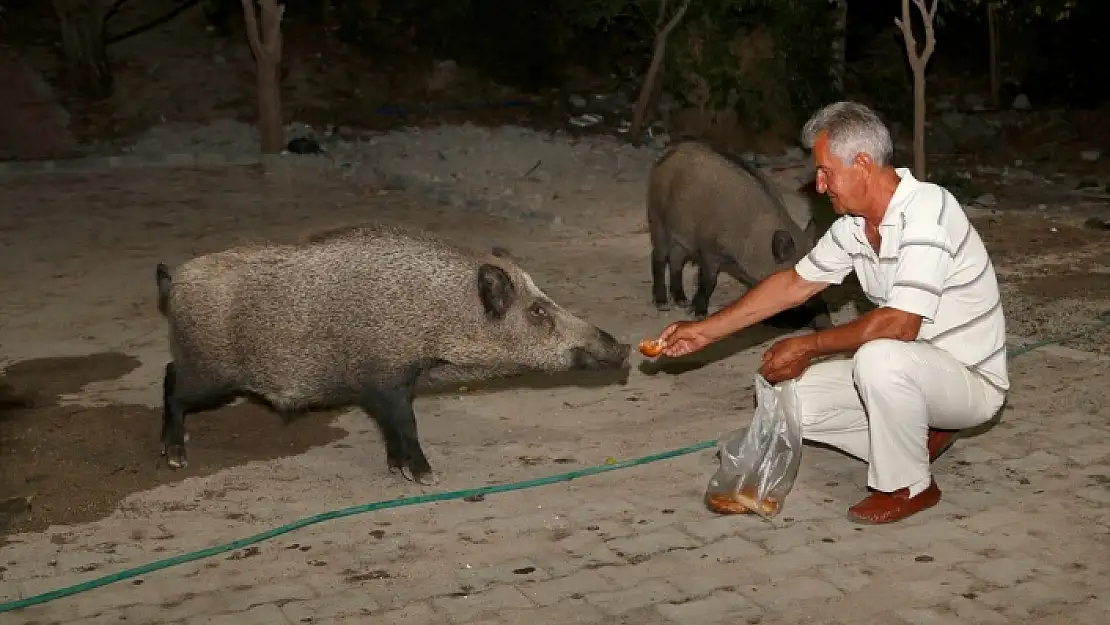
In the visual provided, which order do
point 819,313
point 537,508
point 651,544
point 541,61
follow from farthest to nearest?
point 541,61 < point 819,313 < point 537,508 < point 651,544

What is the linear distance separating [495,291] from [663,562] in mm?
1324

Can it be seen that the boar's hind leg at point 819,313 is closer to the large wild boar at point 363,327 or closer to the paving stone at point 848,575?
the large wild boar at point 363,327

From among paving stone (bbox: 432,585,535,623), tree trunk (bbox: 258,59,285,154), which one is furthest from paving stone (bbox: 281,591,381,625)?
tree trunk (bbox: 258,59,285,154)

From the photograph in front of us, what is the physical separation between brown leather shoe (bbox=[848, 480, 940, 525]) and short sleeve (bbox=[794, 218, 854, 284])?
2.38 ft

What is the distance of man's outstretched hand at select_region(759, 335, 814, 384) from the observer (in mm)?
4391

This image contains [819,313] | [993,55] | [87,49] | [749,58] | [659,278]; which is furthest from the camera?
[993,55]

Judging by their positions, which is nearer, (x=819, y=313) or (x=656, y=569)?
(x=656, y=569)

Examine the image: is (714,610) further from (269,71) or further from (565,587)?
(269,71)

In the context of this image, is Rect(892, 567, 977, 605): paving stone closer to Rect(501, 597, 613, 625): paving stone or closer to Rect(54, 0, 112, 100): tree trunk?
Rect(501, 597, 613, 625): paving stone

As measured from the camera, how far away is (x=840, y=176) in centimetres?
427

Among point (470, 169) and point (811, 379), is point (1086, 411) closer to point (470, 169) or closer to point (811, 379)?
point (811, 379)

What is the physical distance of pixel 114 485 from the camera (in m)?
5.13

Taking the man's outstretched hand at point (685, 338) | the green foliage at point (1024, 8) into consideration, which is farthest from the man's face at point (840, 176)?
the green foliage at point (1024, 8)

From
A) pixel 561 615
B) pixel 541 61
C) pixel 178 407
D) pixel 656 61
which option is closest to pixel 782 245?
pixel 178 407
